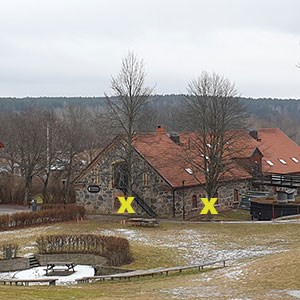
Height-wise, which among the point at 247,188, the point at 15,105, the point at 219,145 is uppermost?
the point at 15,105

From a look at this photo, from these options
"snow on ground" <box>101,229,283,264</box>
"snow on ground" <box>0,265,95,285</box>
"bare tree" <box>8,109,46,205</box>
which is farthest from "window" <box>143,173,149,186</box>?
"bare tree" <box>8,109,46,205</box>

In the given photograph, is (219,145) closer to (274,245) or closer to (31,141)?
(274,245)

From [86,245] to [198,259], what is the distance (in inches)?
215

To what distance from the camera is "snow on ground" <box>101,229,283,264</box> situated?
85.4 ft

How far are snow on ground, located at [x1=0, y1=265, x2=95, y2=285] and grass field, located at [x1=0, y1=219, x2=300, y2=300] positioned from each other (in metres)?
1.90

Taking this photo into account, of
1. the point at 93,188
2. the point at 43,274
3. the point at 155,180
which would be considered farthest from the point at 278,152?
the point at 43,274

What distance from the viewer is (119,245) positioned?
26.1 meters

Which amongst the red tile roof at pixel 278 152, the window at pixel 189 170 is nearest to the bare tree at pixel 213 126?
the window at pixel 189 170

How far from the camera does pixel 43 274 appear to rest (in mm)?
24422

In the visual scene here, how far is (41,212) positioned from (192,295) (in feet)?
78.2

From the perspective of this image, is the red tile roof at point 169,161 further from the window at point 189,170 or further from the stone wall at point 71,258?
the stone wall at point 71,258

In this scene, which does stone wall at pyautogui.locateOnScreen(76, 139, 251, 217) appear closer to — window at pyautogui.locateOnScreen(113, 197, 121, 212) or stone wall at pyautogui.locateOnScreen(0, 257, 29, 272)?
window at pyautogui.locateOnScreen(113, 197, 121, 212)

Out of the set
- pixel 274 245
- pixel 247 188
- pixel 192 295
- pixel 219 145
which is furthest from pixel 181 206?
pixel 192 295

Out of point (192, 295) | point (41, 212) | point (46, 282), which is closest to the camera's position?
point (192, 295)
